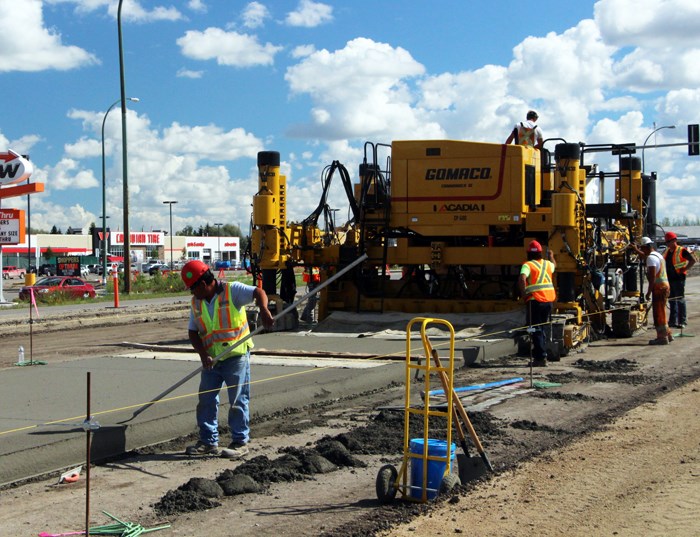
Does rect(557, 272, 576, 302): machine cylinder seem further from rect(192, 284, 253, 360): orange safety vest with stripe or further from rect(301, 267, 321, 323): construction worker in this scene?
rect(192, 284, 253, 360): orange safety vest with stripe

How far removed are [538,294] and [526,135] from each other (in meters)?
4.82

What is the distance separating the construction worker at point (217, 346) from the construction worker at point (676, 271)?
1392cm

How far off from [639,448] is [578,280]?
8.52m

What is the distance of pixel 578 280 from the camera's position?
16359 mm

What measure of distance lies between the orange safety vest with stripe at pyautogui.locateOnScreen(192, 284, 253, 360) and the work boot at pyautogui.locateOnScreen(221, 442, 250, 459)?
2.56 feet

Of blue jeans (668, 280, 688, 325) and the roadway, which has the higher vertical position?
blue jeans (668, 280, 688, 325)

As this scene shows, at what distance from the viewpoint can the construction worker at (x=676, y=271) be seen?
19734 millimetres

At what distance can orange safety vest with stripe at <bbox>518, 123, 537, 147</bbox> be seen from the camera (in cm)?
1741

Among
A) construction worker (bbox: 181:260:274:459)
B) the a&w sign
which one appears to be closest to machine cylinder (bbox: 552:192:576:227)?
construction worker (bbox: 181:260:274:459)

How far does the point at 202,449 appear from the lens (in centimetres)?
797

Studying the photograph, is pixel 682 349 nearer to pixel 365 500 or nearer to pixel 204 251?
pixel 365 500

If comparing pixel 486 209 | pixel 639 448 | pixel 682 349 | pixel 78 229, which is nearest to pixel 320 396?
pixel 639 448

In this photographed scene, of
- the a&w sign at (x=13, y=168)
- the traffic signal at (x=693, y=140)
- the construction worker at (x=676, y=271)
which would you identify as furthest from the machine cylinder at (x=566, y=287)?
the a&w sign at (x=13, y=168)

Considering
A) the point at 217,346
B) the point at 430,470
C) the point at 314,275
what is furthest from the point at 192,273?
the point at 314,275
